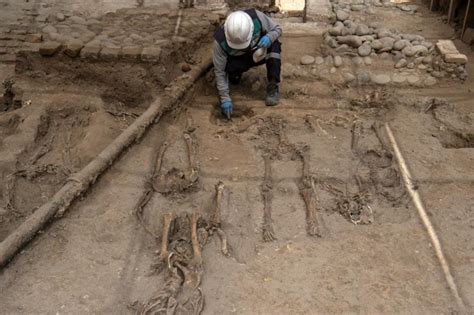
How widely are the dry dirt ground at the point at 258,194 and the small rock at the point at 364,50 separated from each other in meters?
0.24

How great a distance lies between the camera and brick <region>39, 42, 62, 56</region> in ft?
17.0

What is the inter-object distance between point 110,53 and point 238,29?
4.58 feet

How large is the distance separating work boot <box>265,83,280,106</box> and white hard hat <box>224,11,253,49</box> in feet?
1.94

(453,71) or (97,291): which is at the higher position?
(453,71)

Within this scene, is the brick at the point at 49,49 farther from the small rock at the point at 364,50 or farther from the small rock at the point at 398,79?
the small rock at the point at 398,79

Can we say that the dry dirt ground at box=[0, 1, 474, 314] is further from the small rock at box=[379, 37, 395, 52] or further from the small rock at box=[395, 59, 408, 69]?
the small rock at box=[379, 37, 395, 52]

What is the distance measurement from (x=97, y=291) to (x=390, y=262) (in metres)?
1.86

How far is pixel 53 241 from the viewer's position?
346 cm

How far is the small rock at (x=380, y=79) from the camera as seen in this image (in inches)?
218

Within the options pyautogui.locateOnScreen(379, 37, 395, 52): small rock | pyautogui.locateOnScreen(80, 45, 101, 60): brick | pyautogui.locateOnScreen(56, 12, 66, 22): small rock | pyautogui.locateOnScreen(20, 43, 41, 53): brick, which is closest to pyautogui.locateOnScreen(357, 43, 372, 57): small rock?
pyautogui.locateOnScreen(379, 37, 395, 52): small rock

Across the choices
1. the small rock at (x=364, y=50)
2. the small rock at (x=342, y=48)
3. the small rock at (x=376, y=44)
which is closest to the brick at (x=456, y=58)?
the small rock at (x=376, y=44)

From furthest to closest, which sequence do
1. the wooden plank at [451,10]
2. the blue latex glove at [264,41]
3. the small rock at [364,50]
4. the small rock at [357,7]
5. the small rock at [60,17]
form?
1. the small rock at [357,7]
2. the wooden plank at [451,10]
3. the small rock at [60,17]
4. the small rock at [364,50]
5. the blue latex glove at [264,41]

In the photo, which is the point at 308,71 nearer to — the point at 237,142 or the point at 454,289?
the point at 237,142

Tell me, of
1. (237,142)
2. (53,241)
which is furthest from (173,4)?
(53,241)
